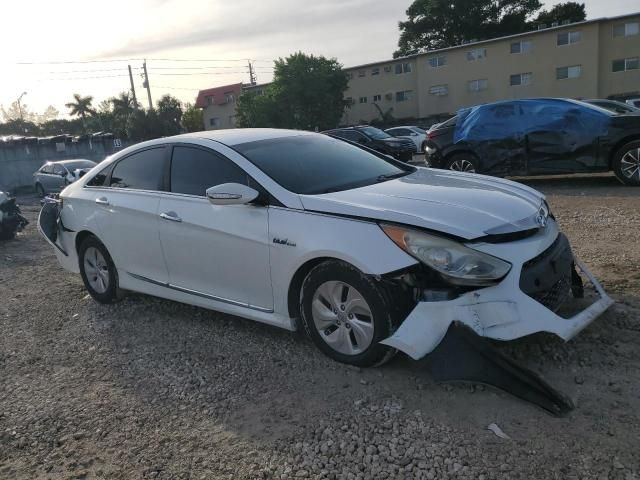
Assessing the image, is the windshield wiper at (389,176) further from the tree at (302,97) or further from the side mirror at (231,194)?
the tree at (302,97)

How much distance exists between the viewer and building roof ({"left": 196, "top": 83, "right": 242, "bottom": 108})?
6359cm

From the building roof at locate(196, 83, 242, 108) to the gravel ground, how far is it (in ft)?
201

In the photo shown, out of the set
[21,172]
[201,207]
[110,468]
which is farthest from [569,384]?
[21,172]

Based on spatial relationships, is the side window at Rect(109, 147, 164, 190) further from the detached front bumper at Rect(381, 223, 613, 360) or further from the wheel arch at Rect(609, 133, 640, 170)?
the wheel arch at Rect(609, 133, 640, 170)

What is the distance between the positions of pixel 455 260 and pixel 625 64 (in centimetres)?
4311

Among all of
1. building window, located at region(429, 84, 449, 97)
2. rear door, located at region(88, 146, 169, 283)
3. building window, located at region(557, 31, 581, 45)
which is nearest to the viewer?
rear door, located at region(88, 146, 169, 283)

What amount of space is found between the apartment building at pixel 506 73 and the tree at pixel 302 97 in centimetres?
458

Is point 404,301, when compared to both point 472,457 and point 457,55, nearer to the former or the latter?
point 472,457

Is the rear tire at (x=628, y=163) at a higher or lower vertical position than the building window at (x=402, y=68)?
lower

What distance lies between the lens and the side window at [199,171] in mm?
4328

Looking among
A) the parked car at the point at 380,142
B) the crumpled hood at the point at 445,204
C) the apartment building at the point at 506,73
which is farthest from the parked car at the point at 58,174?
the apartment building at the point at 506,73

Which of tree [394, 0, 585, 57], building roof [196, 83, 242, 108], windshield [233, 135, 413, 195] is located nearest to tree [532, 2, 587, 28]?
tree [394, 0, 585, 57]

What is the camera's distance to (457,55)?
45406 mm

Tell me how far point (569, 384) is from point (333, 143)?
278 centimetres
